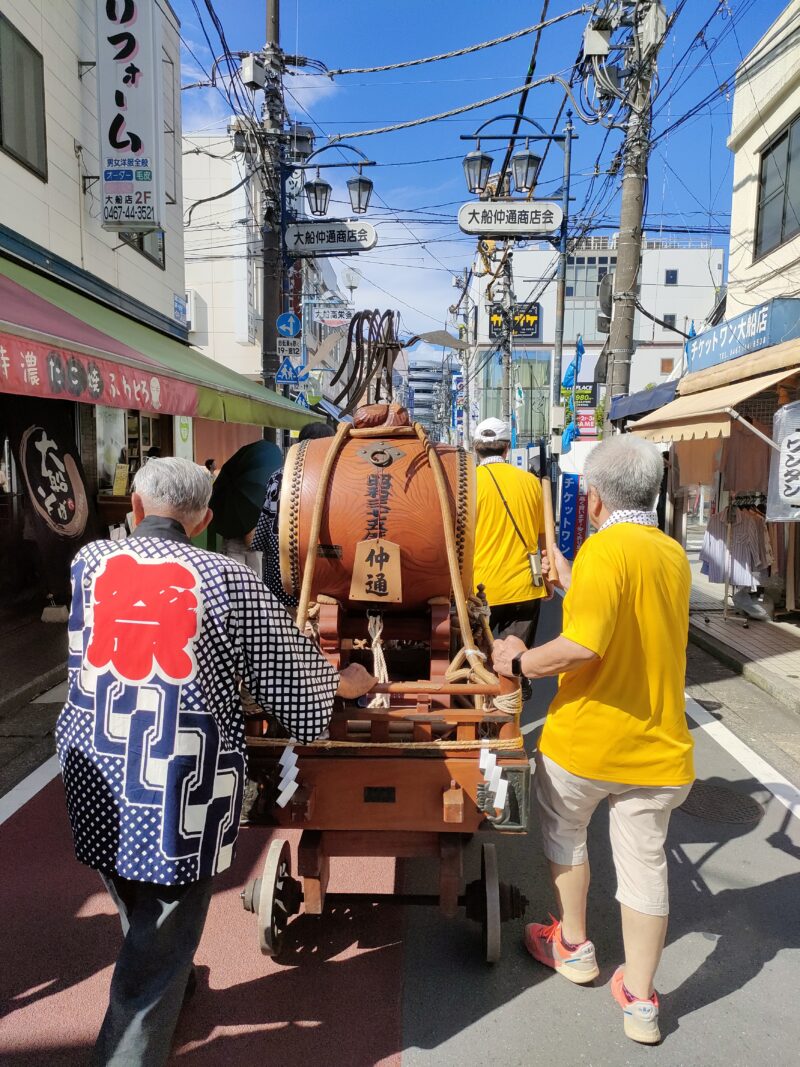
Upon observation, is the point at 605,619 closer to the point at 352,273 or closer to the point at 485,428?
the point at 485,428

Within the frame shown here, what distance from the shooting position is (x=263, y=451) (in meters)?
4.91

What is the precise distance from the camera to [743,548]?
8.19m

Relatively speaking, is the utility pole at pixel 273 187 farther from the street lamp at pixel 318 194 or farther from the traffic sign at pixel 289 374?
the street lamp at pixel 318 194

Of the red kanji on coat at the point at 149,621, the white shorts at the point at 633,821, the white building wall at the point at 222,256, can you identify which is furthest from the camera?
the white building wall at the point at 222,256

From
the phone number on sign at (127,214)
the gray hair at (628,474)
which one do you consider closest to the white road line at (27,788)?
the gray hair at (628,474)

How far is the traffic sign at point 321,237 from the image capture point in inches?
454

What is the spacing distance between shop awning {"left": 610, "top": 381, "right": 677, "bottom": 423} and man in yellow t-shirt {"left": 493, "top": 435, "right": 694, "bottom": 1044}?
7.61 meters

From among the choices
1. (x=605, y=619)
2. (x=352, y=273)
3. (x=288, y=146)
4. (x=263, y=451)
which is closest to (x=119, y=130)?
(x=288, y=146)

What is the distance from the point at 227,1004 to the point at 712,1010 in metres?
1.69

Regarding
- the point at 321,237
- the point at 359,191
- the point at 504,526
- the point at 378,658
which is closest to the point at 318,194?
the point at 359,191

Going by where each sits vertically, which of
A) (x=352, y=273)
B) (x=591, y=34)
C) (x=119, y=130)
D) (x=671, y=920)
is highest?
(x=352, y=273)

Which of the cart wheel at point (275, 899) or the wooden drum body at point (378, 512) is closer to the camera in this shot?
the cart wheel at point (275, 899)

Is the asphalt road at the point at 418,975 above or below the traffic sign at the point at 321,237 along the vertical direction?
below

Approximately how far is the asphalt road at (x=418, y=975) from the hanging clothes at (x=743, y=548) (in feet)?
16.9
